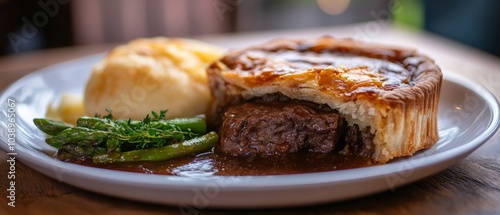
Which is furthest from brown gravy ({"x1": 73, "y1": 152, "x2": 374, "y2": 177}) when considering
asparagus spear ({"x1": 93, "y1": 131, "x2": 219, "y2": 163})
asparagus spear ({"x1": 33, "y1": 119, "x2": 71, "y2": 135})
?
asparagus spear ({"x1": 33, "y1": 119, "x2": 71, "y2": 135})

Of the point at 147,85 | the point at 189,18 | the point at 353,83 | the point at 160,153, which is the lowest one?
the point at 189,18

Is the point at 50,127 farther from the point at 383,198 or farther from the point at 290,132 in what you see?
the point at 383,198

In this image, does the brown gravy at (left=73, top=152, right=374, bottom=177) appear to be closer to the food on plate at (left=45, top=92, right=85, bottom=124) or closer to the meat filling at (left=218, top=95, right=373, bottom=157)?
the meat filling at (left=218, top=95, right=373, bottom=157)

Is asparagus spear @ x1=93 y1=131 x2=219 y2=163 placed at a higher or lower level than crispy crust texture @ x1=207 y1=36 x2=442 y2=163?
lower

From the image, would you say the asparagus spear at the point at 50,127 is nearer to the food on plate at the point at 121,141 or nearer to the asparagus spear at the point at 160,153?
the food on plate at the point at 121,141

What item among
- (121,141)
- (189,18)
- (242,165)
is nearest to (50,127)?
(121,141)

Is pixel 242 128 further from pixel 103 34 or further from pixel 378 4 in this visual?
pixel 378 4

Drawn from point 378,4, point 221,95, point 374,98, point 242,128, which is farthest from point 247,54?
point 378,4
